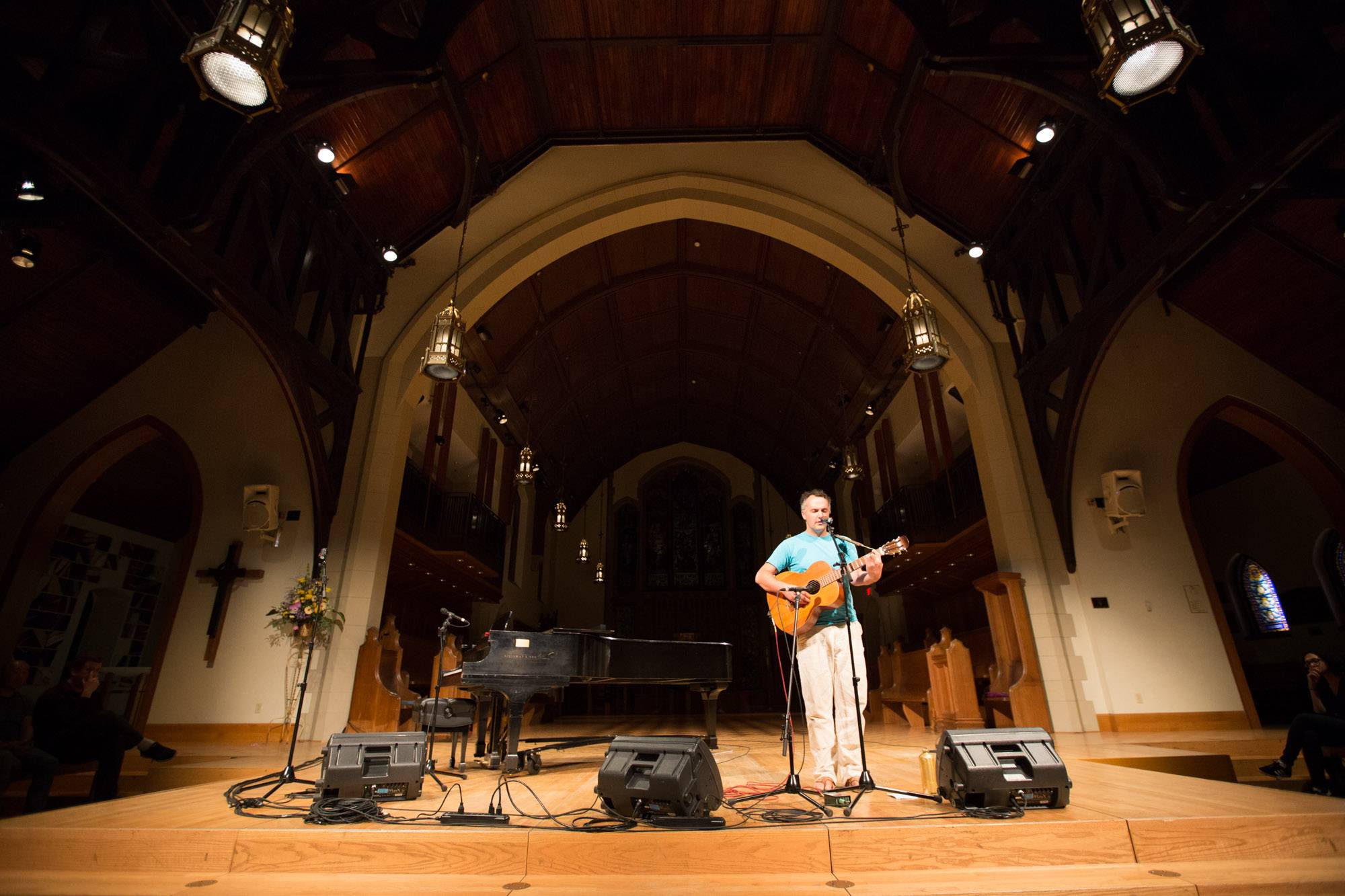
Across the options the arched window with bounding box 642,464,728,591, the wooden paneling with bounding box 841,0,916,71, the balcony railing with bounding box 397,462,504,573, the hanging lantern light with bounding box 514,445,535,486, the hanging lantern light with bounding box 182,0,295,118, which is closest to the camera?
the hanging lantern light with bounding box 182,0,295,118

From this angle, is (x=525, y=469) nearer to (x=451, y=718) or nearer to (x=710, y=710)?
(x=451, y=718)

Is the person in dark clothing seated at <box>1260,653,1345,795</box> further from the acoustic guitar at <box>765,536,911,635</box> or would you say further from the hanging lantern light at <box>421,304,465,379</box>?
the hanging lantern light at <box>421,304,465,379</box>

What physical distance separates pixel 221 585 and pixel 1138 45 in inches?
319

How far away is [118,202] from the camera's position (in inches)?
165

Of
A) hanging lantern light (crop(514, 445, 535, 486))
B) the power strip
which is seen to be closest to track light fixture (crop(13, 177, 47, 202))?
hanging lantern light (crop(514, 445, 535, 486))

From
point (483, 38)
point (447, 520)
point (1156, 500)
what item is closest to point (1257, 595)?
point (1156, 500)

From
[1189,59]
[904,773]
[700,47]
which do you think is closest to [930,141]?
[700,47]

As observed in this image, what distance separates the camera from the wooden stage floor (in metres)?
2.01

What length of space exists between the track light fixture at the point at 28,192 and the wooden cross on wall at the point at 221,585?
3544 mm

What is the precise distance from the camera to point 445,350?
4.79 m

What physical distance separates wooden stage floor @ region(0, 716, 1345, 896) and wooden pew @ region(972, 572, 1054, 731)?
149 inches

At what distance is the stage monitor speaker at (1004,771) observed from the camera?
2.48 meters

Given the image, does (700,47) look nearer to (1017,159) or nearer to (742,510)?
(1017,159)

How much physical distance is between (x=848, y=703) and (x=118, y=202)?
521 cm
